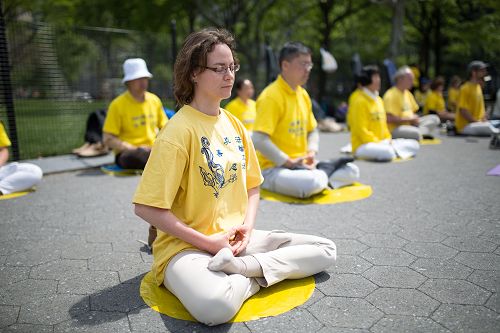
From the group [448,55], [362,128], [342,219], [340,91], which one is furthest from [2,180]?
[448,55]

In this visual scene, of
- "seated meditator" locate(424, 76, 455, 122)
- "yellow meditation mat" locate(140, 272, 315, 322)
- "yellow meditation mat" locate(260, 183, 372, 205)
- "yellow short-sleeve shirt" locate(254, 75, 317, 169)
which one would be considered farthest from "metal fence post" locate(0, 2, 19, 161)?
"seated meditator" locate(424, 76, 455, 122)

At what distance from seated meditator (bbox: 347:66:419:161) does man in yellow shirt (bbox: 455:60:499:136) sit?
353 centimetres

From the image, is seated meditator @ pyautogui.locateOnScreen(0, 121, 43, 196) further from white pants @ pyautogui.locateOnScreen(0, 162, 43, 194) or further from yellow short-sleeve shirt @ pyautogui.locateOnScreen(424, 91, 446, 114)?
yellow short-sleeve shirt @ pyautogui.locateOnScreen(424, 91, 446, 114)

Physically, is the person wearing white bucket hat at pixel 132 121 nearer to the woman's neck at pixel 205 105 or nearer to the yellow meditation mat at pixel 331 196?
the yellow meditation mat at pixel 331 196

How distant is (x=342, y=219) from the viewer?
432 centimetres

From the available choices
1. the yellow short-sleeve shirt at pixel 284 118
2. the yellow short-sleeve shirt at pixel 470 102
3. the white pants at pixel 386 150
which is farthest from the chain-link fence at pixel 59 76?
the yellow short-sleeve shirt at pixel 470 102

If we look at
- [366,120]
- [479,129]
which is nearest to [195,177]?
[366,120]

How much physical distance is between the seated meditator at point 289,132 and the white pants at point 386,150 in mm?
2126

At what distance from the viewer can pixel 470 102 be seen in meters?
10.1

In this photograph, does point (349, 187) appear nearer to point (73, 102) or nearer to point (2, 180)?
point (2, 180)

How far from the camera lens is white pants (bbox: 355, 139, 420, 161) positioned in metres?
7.34

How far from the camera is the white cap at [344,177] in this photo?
559 centimetres

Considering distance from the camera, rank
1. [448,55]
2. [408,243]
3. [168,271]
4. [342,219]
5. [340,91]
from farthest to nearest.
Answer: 1. [448,55]
2. [340,91]
3. [342,219]
4. [408,243]
5. [168,271]

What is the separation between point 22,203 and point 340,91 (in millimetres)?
16751
